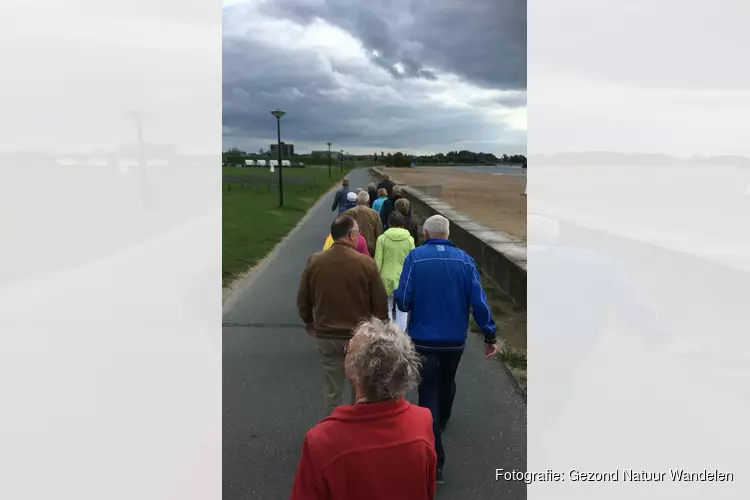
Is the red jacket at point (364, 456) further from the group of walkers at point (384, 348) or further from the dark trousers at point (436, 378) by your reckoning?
the dark trousers at point (436, 378)

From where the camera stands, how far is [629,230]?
3.15 m

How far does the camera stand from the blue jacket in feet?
9.68

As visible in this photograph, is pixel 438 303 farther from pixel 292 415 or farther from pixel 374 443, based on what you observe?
pixel 374 443

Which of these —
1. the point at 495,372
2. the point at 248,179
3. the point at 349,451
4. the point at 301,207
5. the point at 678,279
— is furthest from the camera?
the point at 248,179

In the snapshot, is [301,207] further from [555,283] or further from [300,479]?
[300,479]

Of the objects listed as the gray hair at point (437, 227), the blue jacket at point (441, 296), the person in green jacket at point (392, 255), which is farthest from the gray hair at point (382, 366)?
the person in green jacket at point (392, 255)

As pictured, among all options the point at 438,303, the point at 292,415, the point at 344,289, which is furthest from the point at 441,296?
the point at 292,415

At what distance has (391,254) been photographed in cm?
433

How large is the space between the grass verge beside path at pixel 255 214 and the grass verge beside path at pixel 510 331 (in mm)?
3348

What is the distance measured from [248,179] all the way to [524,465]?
94.4 ft

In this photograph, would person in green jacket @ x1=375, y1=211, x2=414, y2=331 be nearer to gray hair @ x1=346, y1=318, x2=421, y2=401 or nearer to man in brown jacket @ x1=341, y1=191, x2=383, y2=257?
man in brown jacket @ x1=341, y1=191, x2=383, y2=257

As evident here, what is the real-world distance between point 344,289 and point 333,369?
51 cm

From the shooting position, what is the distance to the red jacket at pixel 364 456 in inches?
59.5
